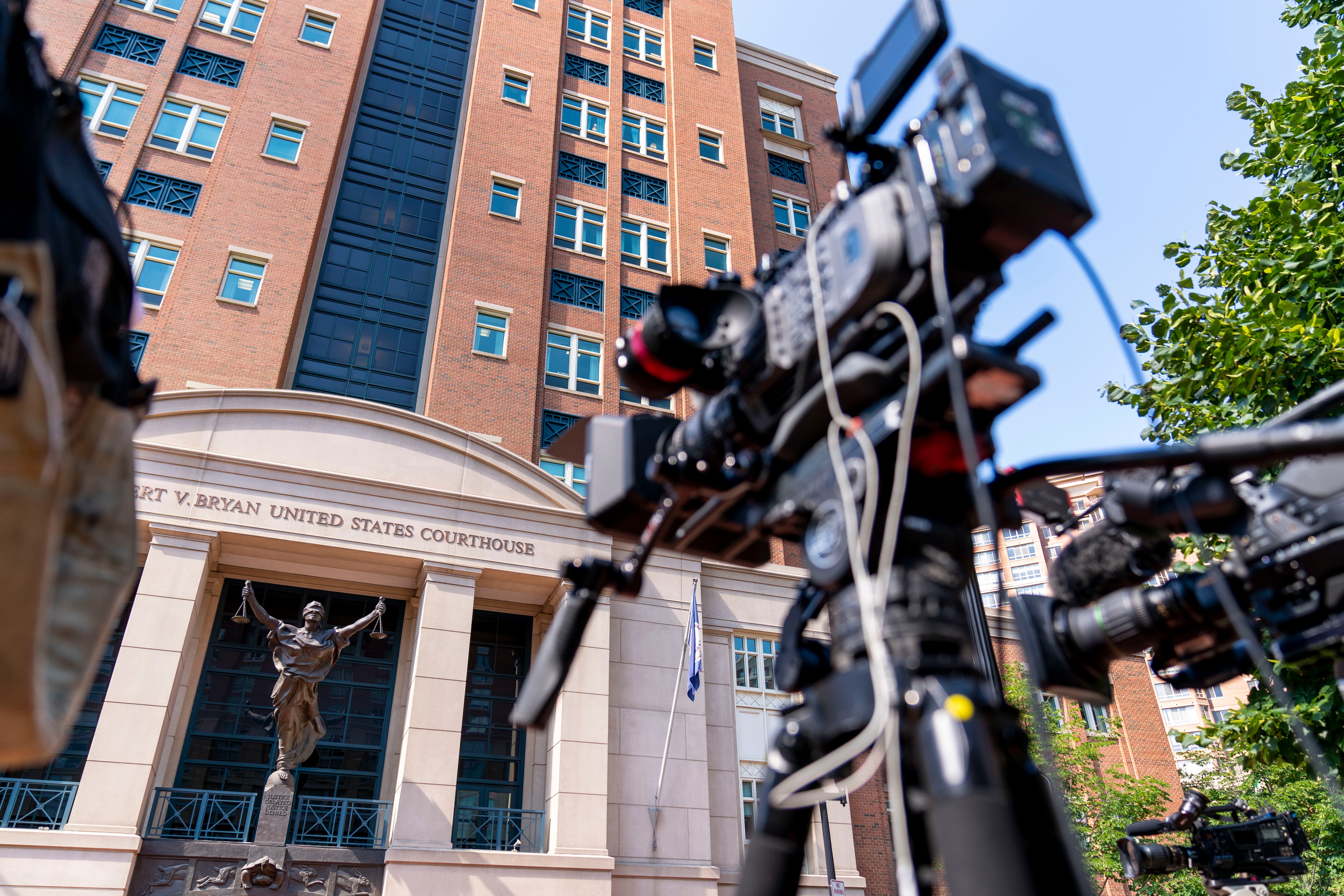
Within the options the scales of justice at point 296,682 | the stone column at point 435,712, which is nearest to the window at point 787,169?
the stone column at point 435,712

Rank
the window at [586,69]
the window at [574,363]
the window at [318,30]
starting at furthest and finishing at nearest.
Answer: the window at [586,69], the window at [318,30], the window at [574,363]

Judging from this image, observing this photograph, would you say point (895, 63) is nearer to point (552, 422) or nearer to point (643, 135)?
point (552, 422)

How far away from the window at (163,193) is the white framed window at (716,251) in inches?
625

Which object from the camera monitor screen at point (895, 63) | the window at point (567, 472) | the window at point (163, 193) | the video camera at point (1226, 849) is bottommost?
the video camera at point (1226, 849)

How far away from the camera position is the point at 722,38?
35.3 meters

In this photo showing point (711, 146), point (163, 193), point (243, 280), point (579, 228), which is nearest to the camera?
point (243, 280)

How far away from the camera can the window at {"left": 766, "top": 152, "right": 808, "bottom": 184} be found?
34500mm

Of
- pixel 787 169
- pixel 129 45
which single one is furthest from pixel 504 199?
pixel 787 169

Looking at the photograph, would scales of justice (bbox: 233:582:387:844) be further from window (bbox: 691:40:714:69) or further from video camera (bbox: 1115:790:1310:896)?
window (bbox: 691:40:714:69)

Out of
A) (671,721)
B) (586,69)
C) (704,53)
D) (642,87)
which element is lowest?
(671,721)

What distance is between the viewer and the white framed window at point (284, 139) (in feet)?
79.4

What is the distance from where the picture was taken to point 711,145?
105 ft

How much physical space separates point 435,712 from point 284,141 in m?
18.0

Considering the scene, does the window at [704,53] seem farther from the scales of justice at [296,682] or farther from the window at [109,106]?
the scales of justice at [296,682]
